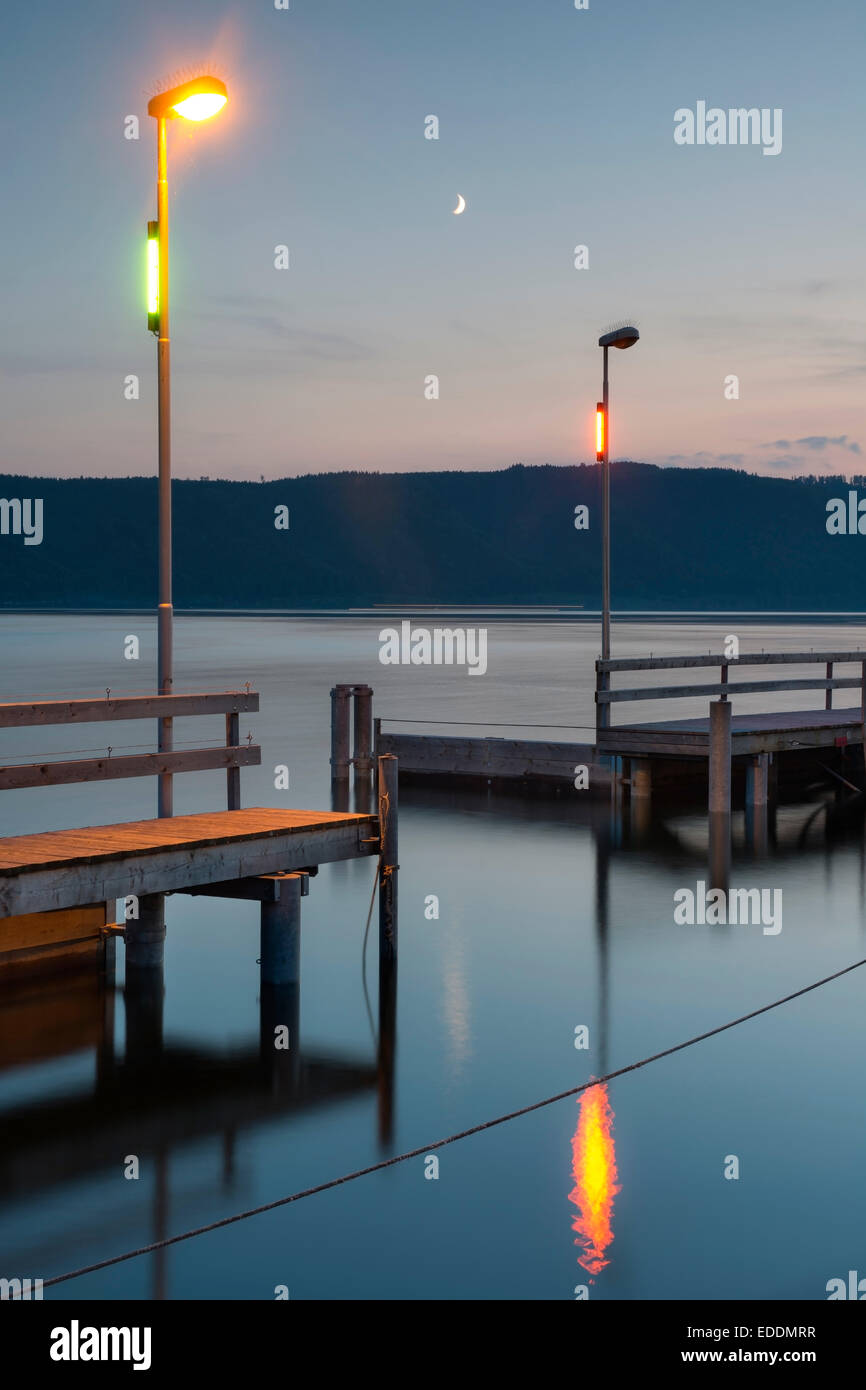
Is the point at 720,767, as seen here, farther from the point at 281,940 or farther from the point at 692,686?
the point at 281,940

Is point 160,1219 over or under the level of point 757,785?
under

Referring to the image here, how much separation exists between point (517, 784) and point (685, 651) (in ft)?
182

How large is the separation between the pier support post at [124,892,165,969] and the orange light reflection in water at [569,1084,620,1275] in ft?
10.1

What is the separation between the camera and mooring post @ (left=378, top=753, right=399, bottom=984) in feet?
29.8

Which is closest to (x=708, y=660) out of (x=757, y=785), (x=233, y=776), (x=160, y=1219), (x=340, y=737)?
(x=757, y=785)

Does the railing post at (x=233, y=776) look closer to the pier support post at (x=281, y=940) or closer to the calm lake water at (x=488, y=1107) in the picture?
the calm lake water at (x=488, y=1107)

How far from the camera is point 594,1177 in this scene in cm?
598

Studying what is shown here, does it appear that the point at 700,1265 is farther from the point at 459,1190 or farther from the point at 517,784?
the point at 517,784

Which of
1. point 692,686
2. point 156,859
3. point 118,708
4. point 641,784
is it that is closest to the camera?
point 156,859

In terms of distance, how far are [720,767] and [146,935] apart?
26.2 ft

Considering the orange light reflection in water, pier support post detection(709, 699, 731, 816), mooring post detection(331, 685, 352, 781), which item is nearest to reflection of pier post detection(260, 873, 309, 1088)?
the orange light reflection in water

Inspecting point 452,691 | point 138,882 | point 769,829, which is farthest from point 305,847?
point 452,691

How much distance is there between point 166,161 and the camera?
11656 millimetres
